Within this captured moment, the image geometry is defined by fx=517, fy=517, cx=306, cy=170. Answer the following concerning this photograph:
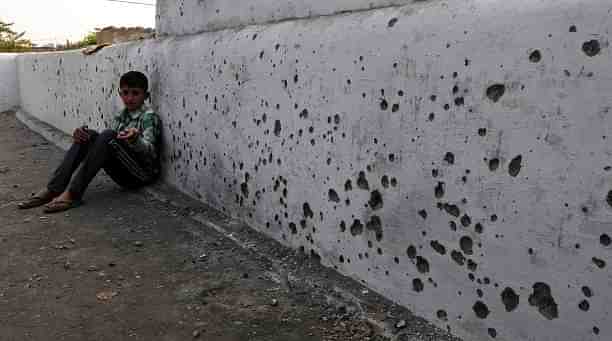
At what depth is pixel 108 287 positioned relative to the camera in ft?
7.68

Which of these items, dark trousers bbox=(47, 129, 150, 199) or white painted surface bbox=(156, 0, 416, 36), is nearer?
white painted surface bbox=(156, 0, 416, 36)

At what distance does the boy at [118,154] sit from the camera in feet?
11.3

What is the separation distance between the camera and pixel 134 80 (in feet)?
12.3

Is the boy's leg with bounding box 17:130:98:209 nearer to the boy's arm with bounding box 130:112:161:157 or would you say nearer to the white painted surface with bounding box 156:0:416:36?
the boy's arm with bounding box 130:112:161:157

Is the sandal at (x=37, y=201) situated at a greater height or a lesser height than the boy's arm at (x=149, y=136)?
lesser

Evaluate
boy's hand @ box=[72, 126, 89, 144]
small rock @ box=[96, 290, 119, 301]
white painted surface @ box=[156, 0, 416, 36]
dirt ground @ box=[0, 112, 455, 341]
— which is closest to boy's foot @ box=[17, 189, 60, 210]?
dirt ground @ box=[0, 112, 455, 341]

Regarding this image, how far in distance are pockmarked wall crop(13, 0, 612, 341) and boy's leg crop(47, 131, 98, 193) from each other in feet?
4.51

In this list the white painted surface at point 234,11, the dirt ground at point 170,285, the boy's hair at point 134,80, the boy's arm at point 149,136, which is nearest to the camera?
the dirt ground at point 170,285

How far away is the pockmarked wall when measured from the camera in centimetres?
132

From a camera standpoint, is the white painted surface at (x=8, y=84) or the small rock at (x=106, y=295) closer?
the small rock at (x=106, y=295)

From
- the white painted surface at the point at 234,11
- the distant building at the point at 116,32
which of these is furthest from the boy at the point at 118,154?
the distant building at the point at 116,32

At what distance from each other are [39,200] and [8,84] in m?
7.98

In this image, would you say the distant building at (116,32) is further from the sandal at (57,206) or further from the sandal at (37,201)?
the sandal at (57,206)

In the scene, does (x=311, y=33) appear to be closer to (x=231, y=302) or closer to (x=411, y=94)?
(x=411, y=94)
